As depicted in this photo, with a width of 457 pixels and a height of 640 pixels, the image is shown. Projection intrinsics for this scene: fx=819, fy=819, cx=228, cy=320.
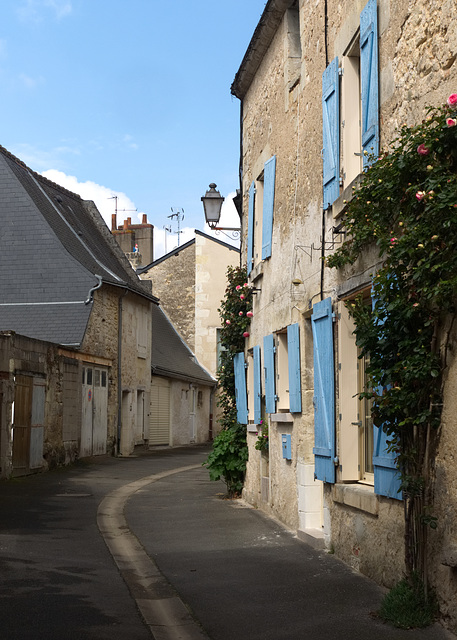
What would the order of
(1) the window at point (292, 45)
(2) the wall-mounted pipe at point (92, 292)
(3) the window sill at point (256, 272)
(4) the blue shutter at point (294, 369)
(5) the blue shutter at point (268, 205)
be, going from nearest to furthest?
(4) the blue shutter at point (294, 369) → (1) the window at point (292, 45) → (5) the blue shutter at point (268, 205) → (3) the window sill at point (256, 272) → (2) the wall-mounted pipe at point (92, 292)

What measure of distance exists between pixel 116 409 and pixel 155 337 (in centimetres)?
793

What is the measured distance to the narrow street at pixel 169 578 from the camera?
16.5 ft

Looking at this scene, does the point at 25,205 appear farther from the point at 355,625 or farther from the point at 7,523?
the point at 355,625

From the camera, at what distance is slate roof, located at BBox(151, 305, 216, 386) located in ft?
92.5

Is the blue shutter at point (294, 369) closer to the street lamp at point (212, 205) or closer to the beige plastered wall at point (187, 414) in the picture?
the street lamp at point (212, 205)

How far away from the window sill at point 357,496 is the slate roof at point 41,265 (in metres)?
12.8

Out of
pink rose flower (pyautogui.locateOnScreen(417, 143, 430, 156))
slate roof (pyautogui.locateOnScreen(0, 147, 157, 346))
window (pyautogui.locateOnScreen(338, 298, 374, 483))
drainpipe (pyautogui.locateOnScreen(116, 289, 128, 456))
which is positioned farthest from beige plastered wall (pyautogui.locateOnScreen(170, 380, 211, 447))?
pink rose flower (pyautogui.locateOnScreen(417, 143, 430, 156))

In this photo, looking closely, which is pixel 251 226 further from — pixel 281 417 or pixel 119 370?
pixel 119 370

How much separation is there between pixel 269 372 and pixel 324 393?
2.76 m

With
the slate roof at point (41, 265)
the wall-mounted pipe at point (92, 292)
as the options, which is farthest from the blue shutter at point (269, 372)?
the wall-mounted pipe at point (92, 292)

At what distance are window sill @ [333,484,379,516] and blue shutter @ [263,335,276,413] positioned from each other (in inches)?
113

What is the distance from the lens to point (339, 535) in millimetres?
7234

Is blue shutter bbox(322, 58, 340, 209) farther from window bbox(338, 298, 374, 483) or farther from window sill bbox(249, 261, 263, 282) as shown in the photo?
window sill bbox(249, 261, 263, 282)

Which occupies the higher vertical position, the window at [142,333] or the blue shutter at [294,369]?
the window at [142,333]
